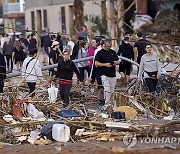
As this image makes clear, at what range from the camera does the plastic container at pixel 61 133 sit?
11.6 m

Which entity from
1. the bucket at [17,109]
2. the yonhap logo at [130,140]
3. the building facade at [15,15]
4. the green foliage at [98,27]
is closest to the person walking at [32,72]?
the bucket at [17,109]

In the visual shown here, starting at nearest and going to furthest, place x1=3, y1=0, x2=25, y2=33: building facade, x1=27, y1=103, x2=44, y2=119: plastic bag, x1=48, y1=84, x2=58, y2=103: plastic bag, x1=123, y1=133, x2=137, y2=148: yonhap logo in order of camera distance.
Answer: x1=123, y1=133, x2=137, y2=148: yonhap logo < x1=27, y1=103, x2=44, y2=119: plastic bag < x1=48, y1=84, x2=58, y2=103: plastic bag < x1=3, y1=0, x2=25, y2=33: building facade

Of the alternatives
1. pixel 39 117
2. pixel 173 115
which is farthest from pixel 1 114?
pixel 173 115

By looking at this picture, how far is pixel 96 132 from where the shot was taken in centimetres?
1187

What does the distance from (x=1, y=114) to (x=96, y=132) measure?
2.60 meters

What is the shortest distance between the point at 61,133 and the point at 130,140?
1235 mm

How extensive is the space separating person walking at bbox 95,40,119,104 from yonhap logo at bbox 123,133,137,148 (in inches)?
166

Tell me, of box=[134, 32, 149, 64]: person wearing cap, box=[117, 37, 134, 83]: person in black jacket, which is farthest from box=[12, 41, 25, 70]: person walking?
box=[134, 32, 149, 64]: person wearing cap

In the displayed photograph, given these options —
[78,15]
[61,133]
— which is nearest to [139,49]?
[61,133]

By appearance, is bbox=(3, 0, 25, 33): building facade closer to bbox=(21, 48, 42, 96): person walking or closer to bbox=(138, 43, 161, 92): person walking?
bbox=(21, 48, 42, 96): person walking

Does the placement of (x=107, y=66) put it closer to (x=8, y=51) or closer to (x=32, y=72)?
(x=32, y=72)

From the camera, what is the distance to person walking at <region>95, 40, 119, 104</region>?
615 inches

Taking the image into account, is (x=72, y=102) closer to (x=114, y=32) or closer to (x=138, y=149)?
(x=138, y=149)

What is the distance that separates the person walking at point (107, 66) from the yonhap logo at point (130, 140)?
4.21 metres
